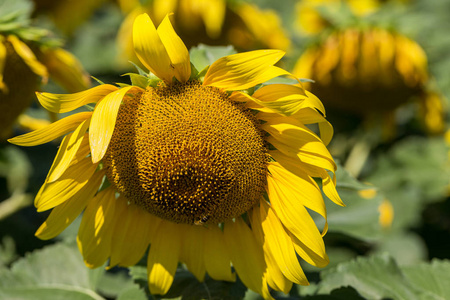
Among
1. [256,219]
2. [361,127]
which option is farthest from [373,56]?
[256,219]

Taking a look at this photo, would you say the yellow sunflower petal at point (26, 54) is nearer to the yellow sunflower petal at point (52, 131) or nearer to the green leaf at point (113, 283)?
the yellow sunflower petal at point (52, 131)

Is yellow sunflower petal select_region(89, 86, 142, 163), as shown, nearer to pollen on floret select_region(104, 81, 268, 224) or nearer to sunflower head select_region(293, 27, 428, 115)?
pollen on floret select_region(104, 81, 268, 224)

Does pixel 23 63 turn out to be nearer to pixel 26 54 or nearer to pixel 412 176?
pixel 26 54

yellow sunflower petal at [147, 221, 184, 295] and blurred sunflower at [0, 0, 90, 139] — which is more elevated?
blurred sunflower at [0, 0, 90, 139]

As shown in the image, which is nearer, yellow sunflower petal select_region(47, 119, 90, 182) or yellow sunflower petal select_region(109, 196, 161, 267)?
yellow sunflower petal select_region(47, 119, 90, 182)

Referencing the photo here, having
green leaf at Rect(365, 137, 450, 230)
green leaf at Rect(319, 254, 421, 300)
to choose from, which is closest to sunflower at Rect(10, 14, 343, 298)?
green leaf at Rect(319, 254, 421, 300)

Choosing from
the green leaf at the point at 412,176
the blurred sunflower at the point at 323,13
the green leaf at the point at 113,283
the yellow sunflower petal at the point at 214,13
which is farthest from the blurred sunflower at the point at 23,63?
the green leaf at the point at 412,176

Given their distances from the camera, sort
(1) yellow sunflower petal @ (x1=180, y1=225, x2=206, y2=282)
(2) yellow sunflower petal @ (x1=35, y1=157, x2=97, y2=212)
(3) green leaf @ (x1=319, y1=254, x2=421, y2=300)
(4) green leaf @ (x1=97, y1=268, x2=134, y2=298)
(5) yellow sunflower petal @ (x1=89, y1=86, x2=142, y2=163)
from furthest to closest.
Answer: (4) green leaf @ (x1=97, y1=268, x2=134, y2=298), (3) green leaf @ (x1=319, y1=254, x2=421, y2=300), (1) yellow sunflower petal @ (x1=180, y1=225, x2=206, y2=282), (2) yellow sunflower petal @ (x1=35, y1=157, x2=97, y2=212), (5) yellow sunflower petal @ (x1=89, y1=86, x2=142, y2=163)

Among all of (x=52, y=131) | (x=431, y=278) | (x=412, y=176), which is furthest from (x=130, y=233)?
(x=412, y=176)
